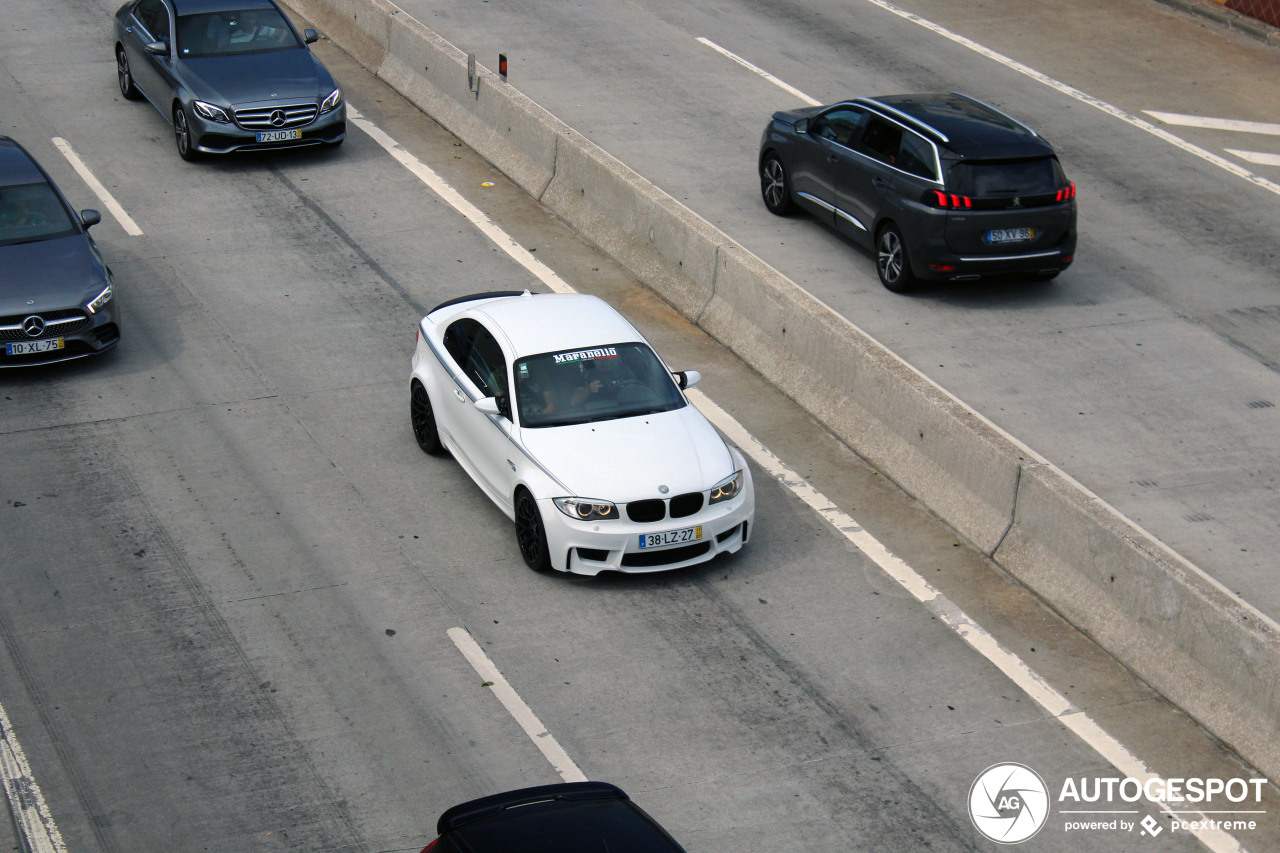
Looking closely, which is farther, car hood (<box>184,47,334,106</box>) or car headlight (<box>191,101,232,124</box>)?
car hood (<box>184,47,334,106</box>)

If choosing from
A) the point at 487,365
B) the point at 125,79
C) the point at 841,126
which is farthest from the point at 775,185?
the point at 125,79

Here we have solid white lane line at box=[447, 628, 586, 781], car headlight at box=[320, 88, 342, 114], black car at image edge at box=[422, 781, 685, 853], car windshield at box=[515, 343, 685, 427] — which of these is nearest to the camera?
black car at image edge at box=[422, 781, 685, 853]

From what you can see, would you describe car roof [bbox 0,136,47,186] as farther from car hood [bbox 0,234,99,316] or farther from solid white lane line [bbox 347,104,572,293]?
solid white lane line [bbox 347,104,572,293]

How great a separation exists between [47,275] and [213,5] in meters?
7.09

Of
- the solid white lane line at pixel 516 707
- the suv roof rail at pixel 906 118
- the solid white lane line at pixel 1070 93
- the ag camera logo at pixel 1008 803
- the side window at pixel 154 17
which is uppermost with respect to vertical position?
the suv roof rail at pixel 906 118

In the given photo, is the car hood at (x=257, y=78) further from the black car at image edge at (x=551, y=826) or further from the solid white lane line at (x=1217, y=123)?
the black car at image edge at (x=551, y=826)

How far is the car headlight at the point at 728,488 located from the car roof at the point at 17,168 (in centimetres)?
806

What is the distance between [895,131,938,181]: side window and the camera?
15039mm

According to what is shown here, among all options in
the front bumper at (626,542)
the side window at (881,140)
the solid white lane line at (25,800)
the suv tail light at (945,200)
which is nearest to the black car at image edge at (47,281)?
the solid white lane line at (25,800)

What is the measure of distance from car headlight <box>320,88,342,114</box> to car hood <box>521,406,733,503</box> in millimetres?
8909

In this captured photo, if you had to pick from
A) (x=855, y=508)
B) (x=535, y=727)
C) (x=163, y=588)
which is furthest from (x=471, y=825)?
(x=855, y=508)

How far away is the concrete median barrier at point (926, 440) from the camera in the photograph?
950 cm

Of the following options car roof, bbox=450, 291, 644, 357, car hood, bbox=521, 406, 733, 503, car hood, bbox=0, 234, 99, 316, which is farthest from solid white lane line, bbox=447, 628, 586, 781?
car hood, bbox=0, 234, 99, 316

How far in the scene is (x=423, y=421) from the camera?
12.6 meters
